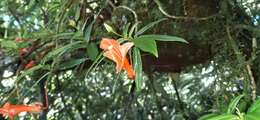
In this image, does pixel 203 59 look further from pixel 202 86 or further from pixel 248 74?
A: pixel 202 86

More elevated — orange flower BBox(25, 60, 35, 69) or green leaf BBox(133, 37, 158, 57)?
green leaf BBox(133, 37, 158, 57)

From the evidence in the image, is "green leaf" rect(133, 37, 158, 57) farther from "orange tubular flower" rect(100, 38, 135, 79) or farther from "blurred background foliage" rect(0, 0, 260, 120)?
"blurred background foliage" rect(0, 0, 260, 120)

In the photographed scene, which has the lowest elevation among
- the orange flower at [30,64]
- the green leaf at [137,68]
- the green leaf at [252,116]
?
the green leaf at [252,116]

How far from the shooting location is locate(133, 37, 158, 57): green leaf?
2.19 feet

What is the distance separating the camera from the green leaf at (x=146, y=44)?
2.19 feet

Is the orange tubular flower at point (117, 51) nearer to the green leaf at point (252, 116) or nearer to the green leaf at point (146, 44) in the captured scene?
the green leaf at point (146, 44)

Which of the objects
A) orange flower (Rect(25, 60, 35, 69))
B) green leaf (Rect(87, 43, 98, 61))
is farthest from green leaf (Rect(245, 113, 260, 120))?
orange flower (Rect(25, 60, 35, 69))

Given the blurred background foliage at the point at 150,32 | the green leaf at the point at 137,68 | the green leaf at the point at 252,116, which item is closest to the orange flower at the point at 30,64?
the blurred background foliage at the point at 150,32

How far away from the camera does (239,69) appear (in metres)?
0.95

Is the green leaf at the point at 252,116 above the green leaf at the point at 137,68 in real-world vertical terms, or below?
below

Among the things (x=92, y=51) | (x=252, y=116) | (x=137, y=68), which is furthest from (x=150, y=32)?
(x=252, y=116)

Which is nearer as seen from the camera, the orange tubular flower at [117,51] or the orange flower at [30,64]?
the orange tubular flower at [117,51]

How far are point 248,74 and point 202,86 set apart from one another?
635 millimetres

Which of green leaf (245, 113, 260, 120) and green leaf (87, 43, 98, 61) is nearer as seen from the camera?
green leaf (245, 113, 260, 120)
